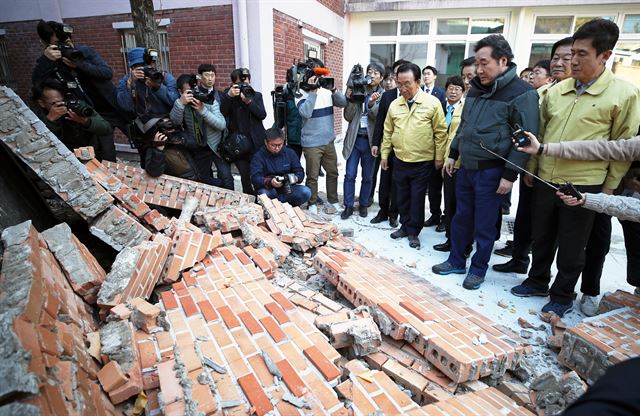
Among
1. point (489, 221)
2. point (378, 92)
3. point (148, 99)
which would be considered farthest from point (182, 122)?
point (489, 221)

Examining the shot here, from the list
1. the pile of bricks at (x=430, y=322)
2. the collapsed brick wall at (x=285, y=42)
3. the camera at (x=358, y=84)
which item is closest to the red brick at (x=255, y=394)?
the pile of bricks at (x=430, y=322)

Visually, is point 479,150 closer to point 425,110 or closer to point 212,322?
point 425,110

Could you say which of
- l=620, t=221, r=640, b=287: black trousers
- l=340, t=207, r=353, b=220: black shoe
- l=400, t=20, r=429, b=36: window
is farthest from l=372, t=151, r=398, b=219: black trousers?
l=400, t=20, r=429, b=36: window

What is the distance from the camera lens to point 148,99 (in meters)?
3.92

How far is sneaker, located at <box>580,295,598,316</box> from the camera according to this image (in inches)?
104

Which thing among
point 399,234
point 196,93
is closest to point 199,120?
point 196,93

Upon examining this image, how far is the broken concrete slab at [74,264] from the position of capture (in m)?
2.04

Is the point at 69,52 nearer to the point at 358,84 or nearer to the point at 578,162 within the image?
the point at 358,84

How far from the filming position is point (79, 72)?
156 inches

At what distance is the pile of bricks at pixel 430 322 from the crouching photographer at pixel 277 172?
149 centimetres

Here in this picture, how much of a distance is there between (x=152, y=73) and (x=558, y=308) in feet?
14.4

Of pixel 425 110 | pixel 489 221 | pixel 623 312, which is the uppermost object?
pixel 425 110

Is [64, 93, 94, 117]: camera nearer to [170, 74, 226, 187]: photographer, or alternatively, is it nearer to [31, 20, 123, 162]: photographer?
[31, 20, 123, 162]: photographer

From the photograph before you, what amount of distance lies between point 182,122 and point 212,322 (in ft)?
8.61
